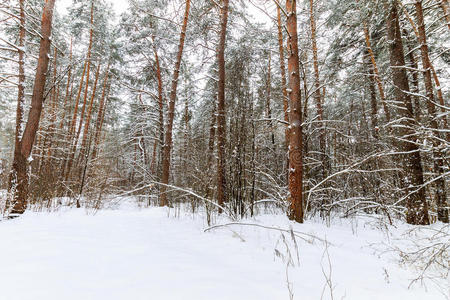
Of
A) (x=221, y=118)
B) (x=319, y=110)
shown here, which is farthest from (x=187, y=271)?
(x=319, y=110)

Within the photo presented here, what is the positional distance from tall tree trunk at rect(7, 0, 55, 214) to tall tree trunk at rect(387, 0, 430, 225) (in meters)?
8.27

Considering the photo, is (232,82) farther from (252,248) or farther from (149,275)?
(149,275)

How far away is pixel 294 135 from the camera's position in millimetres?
3975

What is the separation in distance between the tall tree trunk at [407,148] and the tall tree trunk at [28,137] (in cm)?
827

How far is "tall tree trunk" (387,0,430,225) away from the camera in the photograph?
177 inches

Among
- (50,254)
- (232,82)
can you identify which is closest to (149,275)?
(50,254)

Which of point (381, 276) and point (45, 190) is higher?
Answer: point (45, 190)

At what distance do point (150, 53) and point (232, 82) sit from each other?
7183 mm

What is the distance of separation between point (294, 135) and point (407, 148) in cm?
305

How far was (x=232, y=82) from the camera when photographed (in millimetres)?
4594

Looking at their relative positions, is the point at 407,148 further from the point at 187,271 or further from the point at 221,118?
the point at 187,271

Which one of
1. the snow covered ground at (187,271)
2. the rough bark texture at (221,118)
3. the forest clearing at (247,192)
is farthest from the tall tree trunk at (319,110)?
the snow covered ground at (187,271)

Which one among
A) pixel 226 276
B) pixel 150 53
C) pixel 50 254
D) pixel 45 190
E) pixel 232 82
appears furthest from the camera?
pixel 150 53

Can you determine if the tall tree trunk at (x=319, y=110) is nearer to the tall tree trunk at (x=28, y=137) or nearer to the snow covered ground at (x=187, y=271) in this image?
the snow covered ground at (x=187, y=271)
